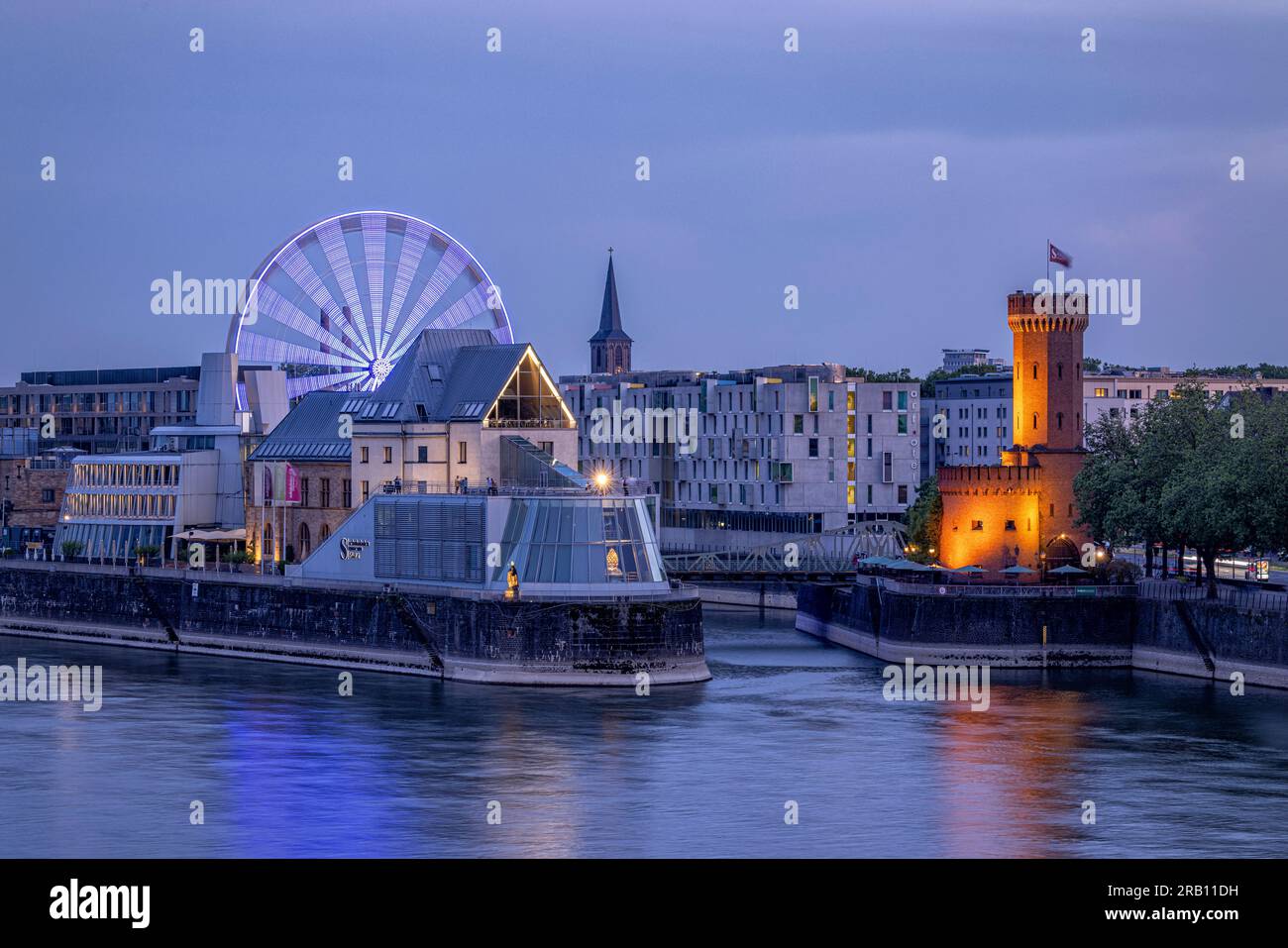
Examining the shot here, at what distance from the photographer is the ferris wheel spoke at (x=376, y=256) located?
136m

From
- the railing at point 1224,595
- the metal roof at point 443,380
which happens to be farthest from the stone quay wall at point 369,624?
the railing at point 1224,595

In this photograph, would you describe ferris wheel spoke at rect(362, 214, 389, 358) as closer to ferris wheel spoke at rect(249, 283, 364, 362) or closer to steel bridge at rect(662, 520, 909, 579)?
ferris wheel spoke at rect(249, 283, 364, 362)

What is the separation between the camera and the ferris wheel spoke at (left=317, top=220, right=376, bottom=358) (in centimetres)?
13662

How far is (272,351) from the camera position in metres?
142

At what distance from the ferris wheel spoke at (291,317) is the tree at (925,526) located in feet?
120

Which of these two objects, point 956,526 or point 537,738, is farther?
point 956,526

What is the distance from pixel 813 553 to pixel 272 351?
169 feet

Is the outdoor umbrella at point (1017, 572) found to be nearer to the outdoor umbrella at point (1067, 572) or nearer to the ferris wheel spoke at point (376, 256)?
the outdoor umbrella at point (1067, 572)

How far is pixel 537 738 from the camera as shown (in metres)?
82.7

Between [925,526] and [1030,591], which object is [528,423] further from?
[925,526]

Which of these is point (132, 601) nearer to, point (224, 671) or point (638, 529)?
point (224, 671)

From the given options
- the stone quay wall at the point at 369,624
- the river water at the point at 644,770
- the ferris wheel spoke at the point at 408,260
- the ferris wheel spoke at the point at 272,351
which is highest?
the ferris wheel spoke at the point at 408,260
